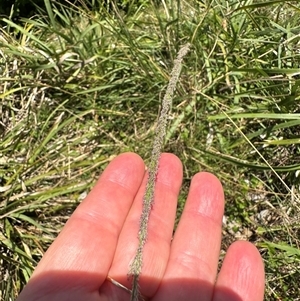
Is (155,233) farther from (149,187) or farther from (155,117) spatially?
(155,117)

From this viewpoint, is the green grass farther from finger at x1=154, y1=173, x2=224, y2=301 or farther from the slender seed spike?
the slender seed spike

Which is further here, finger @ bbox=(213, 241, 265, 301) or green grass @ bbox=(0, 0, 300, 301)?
green grass @ bbox=(0, 0, 300, 301)

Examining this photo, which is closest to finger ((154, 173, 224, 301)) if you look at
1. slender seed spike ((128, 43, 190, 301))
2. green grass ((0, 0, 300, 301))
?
slender seed spike ((128, 43, 190, 301))

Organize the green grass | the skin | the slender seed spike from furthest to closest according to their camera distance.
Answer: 1. the green grass
2. the skin
3. the slender seed spike

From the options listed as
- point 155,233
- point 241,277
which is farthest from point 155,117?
point 241,277

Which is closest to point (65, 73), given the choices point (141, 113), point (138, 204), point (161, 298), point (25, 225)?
point (141, 113)

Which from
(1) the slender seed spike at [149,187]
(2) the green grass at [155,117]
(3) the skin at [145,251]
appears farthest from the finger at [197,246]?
(2) the green grass at [155,117]

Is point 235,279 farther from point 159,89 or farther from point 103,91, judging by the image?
point 103,91
